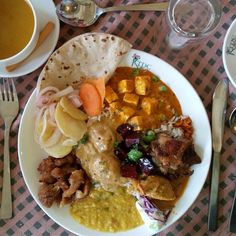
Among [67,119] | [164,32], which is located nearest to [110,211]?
[67,119]

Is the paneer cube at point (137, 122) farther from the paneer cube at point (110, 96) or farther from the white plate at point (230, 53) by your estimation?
the white plate at point (230, 53)

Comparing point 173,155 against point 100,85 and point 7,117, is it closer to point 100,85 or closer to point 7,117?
point 100,85

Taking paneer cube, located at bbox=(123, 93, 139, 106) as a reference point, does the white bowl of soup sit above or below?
above

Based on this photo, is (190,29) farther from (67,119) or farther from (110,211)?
(110,211)

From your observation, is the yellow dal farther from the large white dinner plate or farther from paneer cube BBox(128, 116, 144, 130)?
paneer cube BBox(128, 116, 144, 130)

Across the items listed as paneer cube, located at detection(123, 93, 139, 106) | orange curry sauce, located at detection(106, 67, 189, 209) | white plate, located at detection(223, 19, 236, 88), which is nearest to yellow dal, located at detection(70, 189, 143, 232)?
orange curry sauce, located at detection(106, 67, 189, 209)
